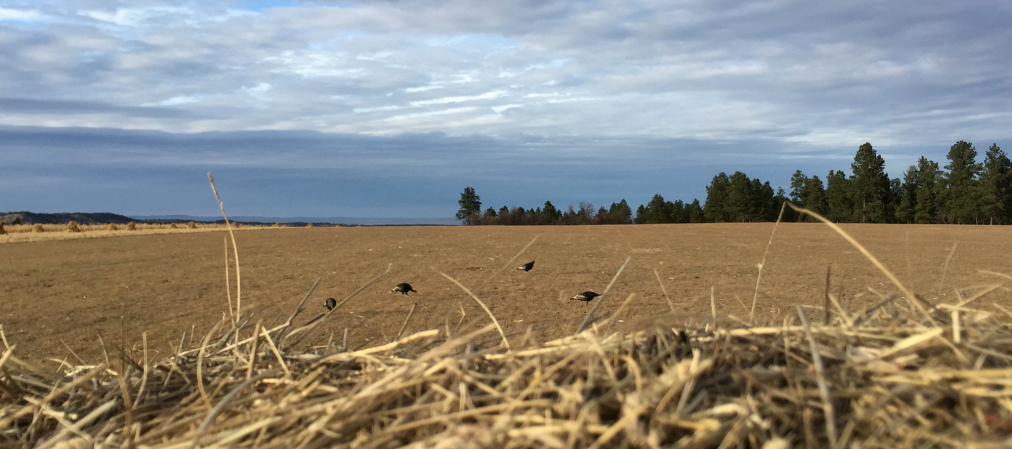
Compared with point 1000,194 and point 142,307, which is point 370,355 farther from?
point 1000,194

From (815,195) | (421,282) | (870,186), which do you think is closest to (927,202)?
(870,186)

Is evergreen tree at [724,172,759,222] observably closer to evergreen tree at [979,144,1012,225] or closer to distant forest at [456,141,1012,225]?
distant forest at [456,141,1012,225]

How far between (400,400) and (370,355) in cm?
35

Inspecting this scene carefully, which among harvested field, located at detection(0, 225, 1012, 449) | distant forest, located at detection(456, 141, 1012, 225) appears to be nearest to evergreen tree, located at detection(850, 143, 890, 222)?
distant forest, located at detection(456, 141, 1012, 225)

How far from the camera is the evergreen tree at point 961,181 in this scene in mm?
60812

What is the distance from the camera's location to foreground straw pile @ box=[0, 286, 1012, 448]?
0.96 m

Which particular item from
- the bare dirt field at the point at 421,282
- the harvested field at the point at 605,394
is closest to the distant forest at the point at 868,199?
the bare dirt field at the point at 421,282

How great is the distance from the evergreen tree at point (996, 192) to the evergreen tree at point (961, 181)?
1.10 metres

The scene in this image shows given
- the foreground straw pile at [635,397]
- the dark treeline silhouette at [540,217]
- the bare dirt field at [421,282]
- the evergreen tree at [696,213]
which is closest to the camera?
the foreground straw pile at [635,397]

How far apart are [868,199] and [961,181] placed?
7.99m

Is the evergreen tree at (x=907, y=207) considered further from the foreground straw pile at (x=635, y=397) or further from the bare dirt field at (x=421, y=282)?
the foreground straw pile at (x=635, y=397)

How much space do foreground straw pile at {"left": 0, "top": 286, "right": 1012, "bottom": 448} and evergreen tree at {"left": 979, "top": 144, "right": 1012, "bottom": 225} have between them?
7051cm

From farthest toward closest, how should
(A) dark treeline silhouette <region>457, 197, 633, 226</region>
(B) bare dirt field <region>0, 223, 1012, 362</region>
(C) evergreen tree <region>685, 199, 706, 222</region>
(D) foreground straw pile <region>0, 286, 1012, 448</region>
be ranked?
(C) evergreen tree <region>685, 199, 706, 222</region> → (A) dark treeline silhouette <region>457, 197, 633, 226</region> → (B) bare dirt field <region>0, 223, 1012, 362</region> → (D) foreground straw pile <region>0, 286, 1012, 448</region>

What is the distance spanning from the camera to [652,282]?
1189 cm
